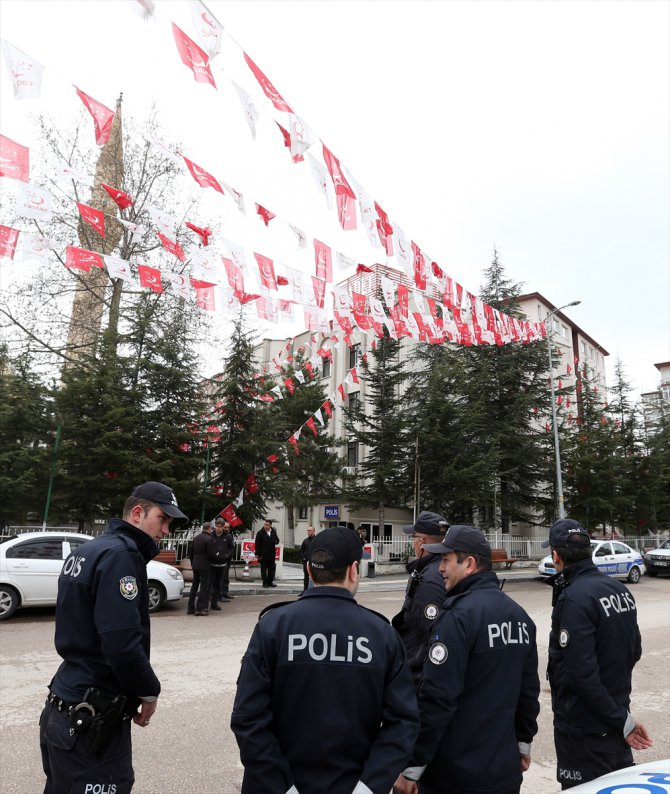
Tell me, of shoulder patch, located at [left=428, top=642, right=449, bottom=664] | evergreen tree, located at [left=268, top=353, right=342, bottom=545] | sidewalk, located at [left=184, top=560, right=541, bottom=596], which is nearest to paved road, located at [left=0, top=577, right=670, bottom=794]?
shoulder patch, located at [left=428, top=642, right=449, bottom=664]

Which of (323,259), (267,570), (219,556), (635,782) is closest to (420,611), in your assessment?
(635,782)

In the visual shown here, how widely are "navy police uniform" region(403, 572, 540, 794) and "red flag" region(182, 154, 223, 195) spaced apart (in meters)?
9.15

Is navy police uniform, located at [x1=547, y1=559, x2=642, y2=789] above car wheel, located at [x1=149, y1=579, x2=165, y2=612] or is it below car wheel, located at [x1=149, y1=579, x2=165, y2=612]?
above

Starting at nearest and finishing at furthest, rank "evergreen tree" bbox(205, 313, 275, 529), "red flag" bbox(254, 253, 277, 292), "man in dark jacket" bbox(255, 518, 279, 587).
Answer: "red flag" bbox(254, 253, 277, 292)
"man in dark jacket" bbox(255, 518, 279, 587)
"evergreen tree" bbox(205, 313, 275, 529)

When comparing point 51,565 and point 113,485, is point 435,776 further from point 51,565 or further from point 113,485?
point 113,485

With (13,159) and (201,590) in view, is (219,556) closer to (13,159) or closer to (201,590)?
(201,590)

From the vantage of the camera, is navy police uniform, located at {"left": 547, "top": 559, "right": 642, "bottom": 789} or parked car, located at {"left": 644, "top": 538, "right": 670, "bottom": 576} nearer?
navy police uniform, located at {"left": 547, "top": 559, "right": 642, "bottom": 789}

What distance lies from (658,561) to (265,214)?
22.1 m

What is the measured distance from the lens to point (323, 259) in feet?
42.0

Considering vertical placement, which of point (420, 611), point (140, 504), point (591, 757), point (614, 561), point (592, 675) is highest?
point (140, 504)

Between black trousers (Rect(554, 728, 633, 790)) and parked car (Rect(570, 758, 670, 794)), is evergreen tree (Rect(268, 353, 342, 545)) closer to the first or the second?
black trousers (Rect(554, 728, 633, 790))

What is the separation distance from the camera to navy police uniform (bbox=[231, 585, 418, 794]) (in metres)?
2.11

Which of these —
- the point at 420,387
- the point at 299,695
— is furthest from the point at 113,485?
the point at 420,387

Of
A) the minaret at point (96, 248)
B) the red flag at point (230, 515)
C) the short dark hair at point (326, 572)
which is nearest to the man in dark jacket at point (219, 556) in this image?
the red flag at point (230, 515)
